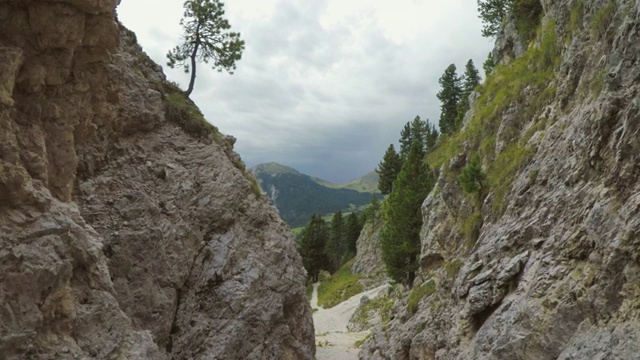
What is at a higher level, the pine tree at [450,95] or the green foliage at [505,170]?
the pine tree at [450,95]

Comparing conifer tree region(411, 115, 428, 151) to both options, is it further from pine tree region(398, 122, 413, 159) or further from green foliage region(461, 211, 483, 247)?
green foliage region(461, 211, 483, 247)

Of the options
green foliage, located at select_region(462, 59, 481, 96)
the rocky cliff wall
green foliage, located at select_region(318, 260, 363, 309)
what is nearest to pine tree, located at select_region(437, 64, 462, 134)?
green foliage, located at select_region(462, 59, 481, 96)

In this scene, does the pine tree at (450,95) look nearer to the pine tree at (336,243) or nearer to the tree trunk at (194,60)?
the pine tree at (336,243)

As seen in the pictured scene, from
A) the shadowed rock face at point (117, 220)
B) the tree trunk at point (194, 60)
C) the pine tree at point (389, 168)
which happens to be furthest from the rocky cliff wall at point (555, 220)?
the pine tree at point (389, 168)

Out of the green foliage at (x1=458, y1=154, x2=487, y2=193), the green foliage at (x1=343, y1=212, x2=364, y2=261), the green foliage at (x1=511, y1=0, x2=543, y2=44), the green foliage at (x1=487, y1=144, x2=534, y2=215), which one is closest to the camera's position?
the green foliage at (x1=487, y1=144, x2=534, y2=215)

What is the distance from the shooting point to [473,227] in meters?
30.0

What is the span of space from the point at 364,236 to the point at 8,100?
84002 mm

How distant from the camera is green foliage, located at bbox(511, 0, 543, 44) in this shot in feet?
137

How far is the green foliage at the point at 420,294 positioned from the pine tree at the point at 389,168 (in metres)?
57.2

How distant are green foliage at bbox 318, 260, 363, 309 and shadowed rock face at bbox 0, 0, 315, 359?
44937mm

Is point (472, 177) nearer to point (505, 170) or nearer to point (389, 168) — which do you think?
point (505, 170)

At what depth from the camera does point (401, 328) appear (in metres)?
33.8

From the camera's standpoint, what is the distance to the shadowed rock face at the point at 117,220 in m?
13.0

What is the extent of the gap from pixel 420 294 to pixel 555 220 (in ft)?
58.9
